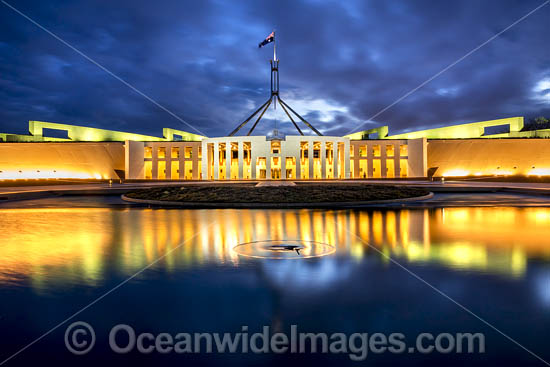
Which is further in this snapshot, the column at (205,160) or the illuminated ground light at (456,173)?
the illuminated ground light at (456,173)

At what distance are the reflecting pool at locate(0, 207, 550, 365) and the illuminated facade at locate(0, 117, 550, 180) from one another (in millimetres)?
39157

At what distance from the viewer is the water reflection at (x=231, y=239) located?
6671 mm

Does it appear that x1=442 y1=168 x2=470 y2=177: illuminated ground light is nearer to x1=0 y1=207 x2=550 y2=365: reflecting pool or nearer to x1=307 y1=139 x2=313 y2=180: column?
x1=307 y1=139 x2=313 y2=180: column

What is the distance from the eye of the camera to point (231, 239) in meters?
9.31

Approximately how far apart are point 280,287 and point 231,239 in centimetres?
419

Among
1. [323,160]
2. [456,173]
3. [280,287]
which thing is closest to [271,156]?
[323,160]

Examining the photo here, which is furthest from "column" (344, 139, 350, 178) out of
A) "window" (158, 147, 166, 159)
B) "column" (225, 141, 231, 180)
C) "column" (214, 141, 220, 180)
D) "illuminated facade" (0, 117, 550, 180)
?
"window" (158, 147, 166, 159)

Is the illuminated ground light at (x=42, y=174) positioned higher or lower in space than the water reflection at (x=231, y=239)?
higher

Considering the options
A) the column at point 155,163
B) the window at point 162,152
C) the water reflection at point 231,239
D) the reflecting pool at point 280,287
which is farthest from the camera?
A: the window at point 162,152

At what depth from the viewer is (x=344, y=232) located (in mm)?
10281

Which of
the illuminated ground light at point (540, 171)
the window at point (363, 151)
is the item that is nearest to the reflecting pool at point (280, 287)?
the window at point (363, 151)

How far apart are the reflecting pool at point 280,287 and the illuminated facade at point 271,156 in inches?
1542

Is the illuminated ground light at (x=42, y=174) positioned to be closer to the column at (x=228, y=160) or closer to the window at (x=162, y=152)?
the window at (x=162, y=152)

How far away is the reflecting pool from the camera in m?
3.74
